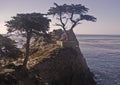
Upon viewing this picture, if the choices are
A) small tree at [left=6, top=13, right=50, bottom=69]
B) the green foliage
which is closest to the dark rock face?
small tree at [left=6, top=13, right=50, bottom=69]

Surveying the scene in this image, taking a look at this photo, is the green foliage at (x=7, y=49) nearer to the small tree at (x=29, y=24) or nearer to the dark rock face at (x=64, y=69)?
the small tree at (x=29, y=24)

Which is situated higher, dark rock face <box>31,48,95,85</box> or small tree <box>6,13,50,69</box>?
small tree <box>6,13,50,69</box>

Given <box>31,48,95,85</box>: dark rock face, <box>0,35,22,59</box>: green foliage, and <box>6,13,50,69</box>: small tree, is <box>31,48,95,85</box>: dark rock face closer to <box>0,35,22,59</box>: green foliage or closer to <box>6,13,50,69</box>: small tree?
<box>6,13,50,69</box>: small tree

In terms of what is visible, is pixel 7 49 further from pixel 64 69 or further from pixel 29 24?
pixel 64 69

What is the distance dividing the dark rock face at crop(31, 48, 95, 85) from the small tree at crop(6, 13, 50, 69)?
25.6ft

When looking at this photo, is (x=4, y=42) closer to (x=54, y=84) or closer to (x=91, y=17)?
(x=54, y=84)

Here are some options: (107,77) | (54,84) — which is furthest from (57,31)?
(54,84)

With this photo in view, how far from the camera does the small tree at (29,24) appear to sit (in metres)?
37.0

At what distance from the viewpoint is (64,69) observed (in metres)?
46.7

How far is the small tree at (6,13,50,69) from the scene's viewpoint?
3697 centimetres

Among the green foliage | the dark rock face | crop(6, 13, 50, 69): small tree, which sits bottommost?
the dark rock face

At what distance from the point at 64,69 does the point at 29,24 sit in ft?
43.0

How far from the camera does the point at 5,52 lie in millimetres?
33094

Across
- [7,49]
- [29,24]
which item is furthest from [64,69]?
[7,49]
